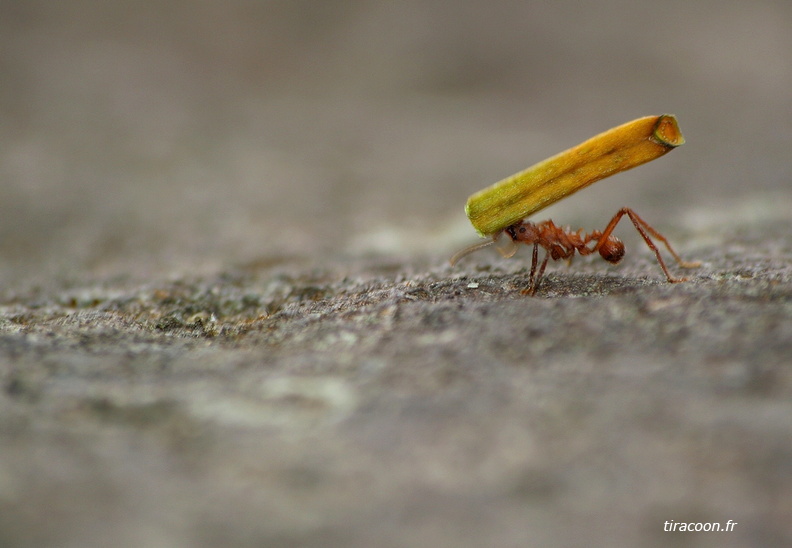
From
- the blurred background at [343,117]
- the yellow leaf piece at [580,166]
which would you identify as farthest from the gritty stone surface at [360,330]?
the yellow leaf piece at [580,166]

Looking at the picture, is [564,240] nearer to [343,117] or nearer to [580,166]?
[580,166]

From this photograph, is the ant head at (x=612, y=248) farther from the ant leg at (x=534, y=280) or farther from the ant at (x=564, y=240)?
the ant leg at (x=534, y=280)

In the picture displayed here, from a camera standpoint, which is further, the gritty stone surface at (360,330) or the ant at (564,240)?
the ant at (564,240)

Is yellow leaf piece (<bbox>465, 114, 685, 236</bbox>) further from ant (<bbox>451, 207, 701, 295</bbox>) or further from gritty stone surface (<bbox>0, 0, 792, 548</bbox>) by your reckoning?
gritty stone surface (<bbox>0, 0, 792, 548</bbox>)

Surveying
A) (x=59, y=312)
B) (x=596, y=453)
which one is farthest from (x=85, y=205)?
(x=596, y=453)

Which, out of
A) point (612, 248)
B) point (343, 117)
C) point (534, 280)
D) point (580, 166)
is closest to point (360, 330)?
point (534, 280)

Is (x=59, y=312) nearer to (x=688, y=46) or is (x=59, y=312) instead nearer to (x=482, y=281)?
(x=482, y=281)
